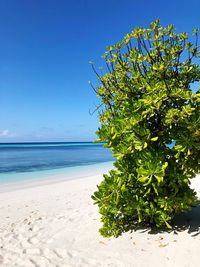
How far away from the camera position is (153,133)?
5.14 m

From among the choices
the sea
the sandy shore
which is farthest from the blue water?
the sandy shore

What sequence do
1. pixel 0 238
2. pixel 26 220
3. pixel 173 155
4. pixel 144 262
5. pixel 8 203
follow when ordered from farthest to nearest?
pixel 8 203 → pixel 26 220 → pixel 0 238 → pixel 173 155 → pixel 144 262

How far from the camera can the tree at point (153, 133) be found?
465cm

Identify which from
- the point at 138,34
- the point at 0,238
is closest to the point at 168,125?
the point at 138,34

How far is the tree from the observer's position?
465 cm

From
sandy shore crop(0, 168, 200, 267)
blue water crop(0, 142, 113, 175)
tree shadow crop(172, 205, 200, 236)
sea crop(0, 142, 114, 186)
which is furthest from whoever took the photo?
blue water crop(0, 142, 113, 175)

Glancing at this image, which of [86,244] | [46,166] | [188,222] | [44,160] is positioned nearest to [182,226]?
[188,222]

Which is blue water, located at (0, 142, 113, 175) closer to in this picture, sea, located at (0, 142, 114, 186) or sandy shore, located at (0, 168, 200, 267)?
sea, located at (0, 142, 114, 186)

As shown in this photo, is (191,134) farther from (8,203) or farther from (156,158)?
(8,203)

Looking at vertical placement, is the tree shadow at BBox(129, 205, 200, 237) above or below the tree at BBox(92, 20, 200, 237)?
below

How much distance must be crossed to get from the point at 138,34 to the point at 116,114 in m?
1.57

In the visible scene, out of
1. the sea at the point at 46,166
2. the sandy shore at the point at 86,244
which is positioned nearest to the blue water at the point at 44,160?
the sea at the point at 46,166

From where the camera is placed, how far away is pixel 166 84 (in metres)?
4.68

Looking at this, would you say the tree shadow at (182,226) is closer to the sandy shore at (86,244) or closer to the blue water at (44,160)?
the sandy shore at (86,244)
